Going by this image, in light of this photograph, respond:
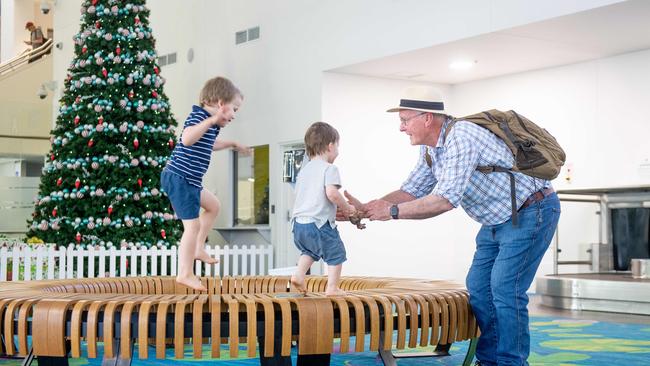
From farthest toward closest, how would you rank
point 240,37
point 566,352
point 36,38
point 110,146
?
point 36,38 < point 240,37 < point 110,146 < point 566,352

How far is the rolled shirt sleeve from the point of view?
5.31 metres

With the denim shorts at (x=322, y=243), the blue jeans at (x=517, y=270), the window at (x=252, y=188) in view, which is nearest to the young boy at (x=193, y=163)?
the denim shorts at (x=322, y=243)

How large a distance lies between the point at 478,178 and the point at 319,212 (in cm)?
139

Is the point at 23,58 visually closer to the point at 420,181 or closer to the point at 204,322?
the point at 420,181

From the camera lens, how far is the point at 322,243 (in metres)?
5.62

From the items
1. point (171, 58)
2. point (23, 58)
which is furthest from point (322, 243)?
point (23, 58)

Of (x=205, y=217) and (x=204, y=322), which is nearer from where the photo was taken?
(x=204, y=322)

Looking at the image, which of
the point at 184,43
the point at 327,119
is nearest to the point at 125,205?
the point at 327,119

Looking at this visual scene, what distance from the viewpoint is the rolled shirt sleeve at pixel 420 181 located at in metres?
5.31

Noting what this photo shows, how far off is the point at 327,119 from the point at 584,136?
4.03 meters

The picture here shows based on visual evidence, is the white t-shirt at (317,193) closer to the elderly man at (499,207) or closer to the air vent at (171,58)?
the elderly man at (499,207)

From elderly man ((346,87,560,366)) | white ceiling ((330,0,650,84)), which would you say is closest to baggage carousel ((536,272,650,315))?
white ceiling ((330,0,650,84))

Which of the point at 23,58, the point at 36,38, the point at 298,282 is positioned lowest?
the point at 298,282

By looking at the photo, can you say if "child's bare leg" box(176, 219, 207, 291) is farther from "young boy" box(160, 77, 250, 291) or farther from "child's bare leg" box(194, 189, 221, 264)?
"child's bare leg" box(194, 189, 221, 264)
